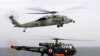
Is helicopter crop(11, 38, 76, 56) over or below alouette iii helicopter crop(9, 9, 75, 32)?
below

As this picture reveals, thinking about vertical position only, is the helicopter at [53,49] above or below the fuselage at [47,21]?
below

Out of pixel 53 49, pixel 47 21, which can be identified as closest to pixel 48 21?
pixel 47 21

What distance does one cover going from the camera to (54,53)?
64938 millimetres

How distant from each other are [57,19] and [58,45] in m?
10.9

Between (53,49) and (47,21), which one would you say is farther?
(53,49)

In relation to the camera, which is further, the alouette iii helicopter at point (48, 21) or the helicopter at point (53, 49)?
the helicopter at point (53, 49)

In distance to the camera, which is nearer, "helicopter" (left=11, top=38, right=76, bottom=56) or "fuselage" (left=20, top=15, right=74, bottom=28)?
"fuselage" (left=20, top=15, right=74, bottom=28)

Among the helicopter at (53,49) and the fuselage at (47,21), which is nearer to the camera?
the fuselage at (47,21)

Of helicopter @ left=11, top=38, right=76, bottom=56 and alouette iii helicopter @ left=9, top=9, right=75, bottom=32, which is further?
helicopter @ left=11, top=38, right=76, bottom=56

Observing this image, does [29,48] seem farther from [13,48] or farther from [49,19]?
[49,19]

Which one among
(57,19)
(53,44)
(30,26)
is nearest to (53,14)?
(57,19)

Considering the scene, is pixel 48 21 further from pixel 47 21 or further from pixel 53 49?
pixel 53 49

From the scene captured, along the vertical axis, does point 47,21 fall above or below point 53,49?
above

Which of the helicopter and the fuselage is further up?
the fuselage
